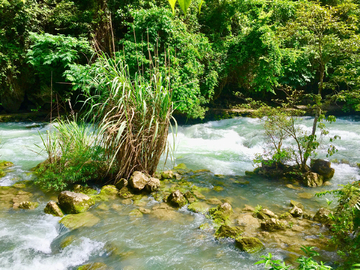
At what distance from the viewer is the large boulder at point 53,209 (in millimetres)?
3381

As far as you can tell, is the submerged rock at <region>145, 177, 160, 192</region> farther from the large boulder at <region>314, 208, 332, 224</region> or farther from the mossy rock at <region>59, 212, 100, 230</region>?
the large boulder at <region>314, 208, 332, 224</region>

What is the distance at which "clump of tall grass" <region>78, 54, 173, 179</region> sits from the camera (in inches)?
154

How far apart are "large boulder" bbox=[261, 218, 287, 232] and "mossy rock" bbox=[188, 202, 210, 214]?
78 cm

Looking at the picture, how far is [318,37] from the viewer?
466 cm

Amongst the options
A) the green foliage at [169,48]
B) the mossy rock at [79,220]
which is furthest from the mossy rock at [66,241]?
the green foliage at [169,48]

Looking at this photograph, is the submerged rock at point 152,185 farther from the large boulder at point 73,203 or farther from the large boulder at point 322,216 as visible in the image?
the large boulder at point 322,216

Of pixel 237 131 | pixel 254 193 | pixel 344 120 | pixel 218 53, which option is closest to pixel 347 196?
pixel 254 193

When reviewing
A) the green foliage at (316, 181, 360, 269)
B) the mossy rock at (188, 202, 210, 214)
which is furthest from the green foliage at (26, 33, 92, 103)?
the green foliage at (316, 181, 360, 269)

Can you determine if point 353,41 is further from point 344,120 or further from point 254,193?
point 344,120

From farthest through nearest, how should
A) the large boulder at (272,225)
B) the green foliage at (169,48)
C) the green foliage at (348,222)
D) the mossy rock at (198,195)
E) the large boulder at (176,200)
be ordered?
the green foliage at (169,48) < the mossy rock at (198,195) < the large boulder at (176,200) < the large boulder at (272,225) < the green foliage at (348,222)

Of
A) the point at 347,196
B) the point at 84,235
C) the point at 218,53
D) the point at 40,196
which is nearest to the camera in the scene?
the point at 347,196

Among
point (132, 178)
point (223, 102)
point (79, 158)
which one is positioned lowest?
point (132, 178)

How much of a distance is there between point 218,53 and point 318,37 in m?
5.72

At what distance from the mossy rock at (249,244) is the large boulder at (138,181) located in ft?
5.70
